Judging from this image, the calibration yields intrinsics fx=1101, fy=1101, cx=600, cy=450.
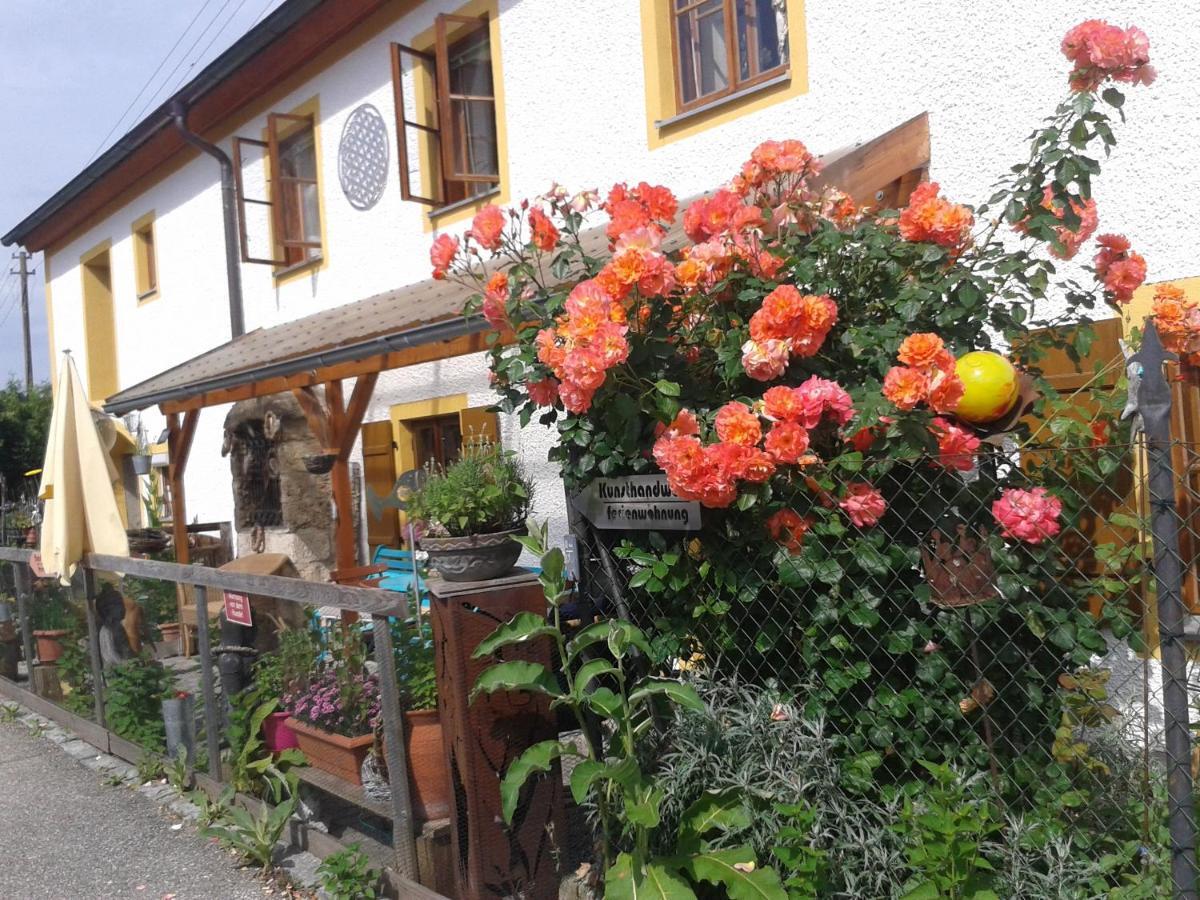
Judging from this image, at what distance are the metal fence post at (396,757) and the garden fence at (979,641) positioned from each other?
3.77 ft

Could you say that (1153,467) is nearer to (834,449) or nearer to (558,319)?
(834,449)

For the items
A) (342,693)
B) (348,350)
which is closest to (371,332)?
(348,350)

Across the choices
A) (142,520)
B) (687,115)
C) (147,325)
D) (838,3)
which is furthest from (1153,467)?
(142,520)

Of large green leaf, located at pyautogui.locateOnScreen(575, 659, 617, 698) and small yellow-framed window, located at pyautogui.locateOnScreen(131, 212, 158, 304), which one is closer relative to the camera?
large green leaf, located at pyautogui.locateOnScreen(575, 659, 617, 698)

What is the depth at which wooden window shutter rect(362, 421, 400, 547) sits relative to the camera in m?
9.55

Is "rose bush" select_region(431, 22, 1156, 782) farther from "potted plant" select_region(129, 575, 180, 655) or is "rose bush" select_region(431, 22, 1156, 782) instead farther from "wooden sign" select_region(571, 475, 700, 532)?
"potted plant" select_region(129, 575, 180, 655)

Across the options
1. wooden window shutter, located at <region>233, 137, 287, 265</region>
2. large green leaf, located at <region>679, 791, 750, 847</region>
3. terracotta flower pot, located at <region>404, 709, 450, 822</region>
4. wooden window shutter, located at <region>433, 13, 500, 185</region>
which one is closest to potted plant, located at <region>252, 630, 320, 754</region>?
terracotta flower pot, located at <region>404, 709, 450, 822</region>

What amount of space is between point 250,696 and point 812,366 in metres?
2.98

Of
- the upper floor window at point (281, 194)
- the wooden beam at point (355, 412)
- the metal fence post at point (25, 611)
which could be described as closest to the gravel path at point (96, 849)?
the metal fence post at point (25, 611)

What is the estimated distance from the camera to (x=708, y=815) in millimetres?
3027

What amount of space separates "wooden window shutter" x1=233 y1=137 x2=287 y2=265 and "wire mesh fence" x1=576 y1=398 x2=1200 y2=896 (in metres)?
8.35

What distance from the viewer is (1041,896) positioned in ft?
8.52

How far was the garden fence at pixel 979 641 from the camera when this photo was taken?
8.93 ft

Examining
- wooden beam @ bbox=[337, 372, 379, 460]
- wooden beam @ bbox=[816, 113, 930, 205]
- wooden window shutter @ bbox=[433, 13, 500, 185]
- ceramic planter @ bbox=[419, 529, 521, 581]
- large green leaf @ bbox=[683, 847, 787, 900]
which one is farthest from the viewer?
wooden window shutter @ bbox=[433, 13, 500, 185]
